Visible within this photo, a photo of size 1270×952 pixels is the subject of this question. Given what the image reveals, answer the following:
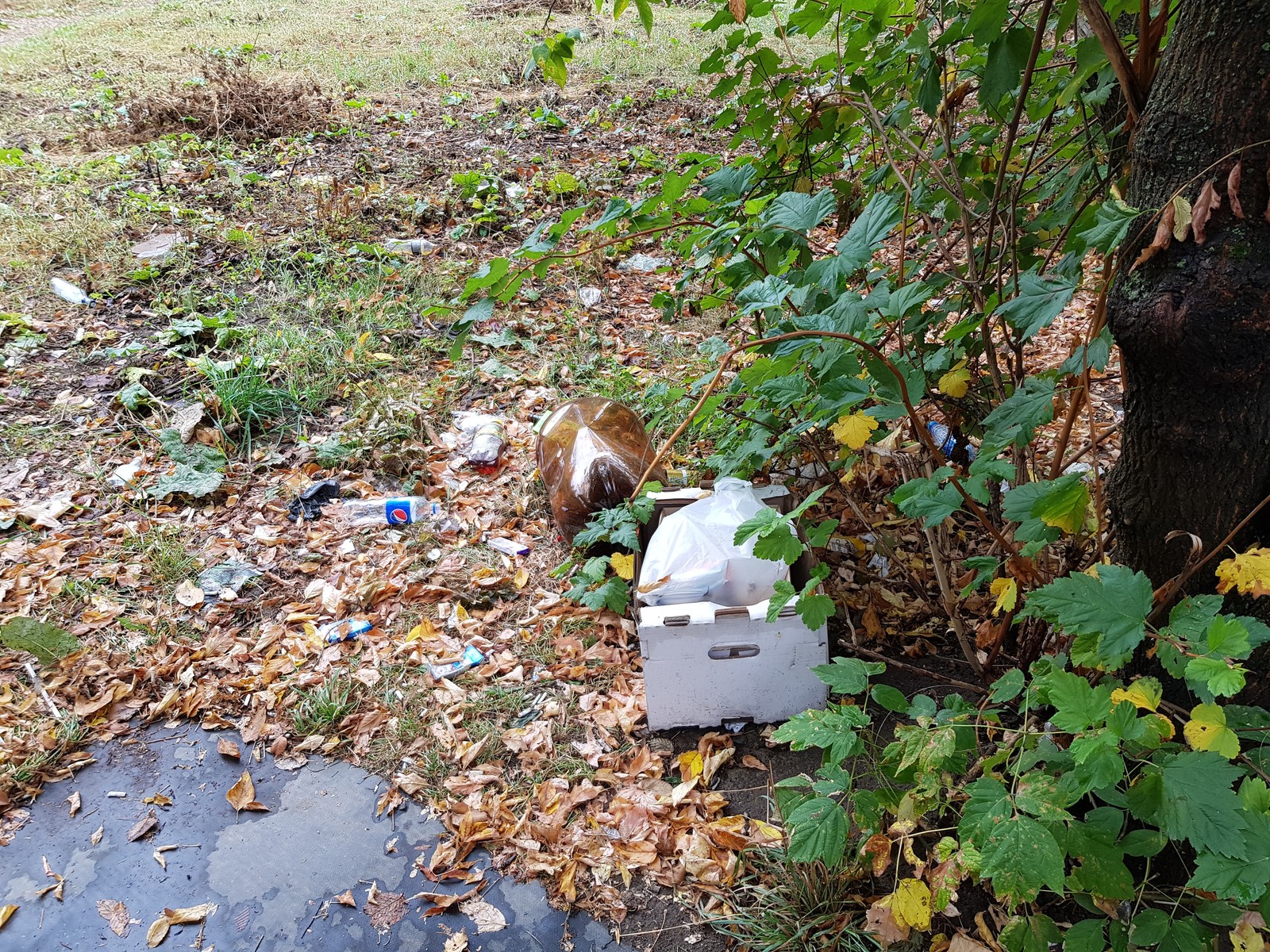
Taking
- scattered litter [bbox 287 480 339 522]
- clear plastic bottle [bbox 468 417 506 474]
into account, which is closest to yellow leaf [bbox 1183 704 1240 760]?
clear plastic bottle [bbox 468 417 506 474]

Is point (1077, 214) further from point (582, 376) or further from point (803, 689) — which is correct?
point (582, 376)

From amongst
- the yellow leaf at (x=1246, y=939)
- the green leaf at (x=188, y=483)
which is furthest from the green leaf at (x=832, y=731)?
the green leaf at (x=188, y=483)

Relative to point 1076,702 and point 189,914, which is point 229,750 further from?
point 1076,702

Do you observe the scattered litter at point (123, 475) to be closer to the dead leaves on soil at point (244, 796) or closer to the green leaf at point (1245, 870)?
the dead leaves on soil at point (244, 796)

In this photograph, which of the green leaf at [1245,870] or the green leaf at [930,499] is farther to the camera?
the green leaf at [930,499]

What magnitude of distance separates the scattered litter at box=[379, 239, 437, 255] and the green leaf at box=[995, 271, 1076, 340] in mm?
4288

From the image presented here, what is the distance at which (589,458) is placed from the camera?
2.83m

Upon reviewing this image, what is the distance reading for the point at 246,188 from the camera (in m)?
5.65

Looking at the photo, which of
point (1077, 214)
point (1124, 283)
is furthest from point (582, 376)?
point (1124, 283)

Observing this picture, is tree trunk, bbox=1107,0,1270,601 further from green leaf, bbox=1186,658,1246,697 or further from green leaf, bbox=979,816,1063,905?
green leaf, bbox=979,816,1063,905

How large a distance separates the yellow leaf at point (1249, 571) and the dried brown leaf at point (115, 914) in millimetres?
2371

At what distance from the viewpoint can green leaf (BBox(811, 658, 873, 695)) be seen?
1.51 m

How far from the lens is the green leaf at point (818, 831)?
1420mm

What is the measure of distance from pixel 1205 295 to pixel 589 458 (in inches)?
76.1
